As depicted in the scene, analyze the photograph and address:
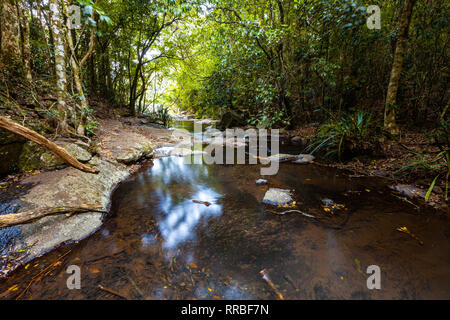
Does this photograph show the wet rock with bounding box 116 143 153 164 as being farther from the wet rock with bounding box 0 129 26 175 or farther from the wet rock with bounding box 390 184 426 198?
the wet rock with bounding box 390 184 426 198

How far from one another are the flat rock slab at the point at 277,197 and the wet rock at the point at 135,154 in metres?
3.80

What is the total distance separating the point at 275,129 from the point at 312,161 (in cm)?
485

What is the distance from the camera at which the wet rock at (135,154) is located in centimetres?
479

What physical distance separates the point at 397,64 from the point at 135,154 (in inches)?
282

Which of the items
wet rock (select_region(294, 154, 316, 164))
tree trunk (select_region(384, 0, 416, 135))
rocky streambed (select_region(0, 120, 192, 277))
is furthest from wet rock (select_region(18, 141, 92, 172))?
tree trunk (select_region(384, 0, 416, 135))

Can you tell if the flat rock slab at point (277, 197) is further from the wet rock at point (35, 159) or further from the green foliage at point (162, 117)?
the green foliage at point (162, 117)

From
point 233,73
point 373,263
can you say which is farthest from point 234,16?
point 373,263

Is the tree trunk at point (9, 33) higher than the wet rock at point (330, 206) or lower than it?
higher

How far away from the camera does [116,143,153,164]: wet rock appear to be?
479 centimetres

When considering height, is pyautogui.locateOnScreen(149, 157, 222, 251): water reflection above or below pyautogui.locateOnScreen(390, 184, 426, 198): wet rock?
below

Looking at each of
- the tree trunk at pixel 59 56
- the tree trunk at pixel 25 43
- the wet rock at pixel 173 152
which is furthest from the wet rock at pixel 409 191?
the tree trunk at pixel 25 43

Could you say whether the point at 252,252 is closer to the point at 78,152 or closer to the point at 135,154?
the point at 78,152

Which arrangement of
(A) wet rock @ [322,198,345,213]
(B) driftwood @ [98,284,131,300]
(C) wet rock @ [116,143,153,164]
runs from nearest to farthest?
(B) driftwood @ [98,284,131,300] < (A) wet rock @ [322,198,345,213] < (C) wet rock @ [116,143,153,164]

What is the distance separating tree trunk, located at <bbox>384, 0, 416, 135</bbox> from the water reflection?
15.6 feet
